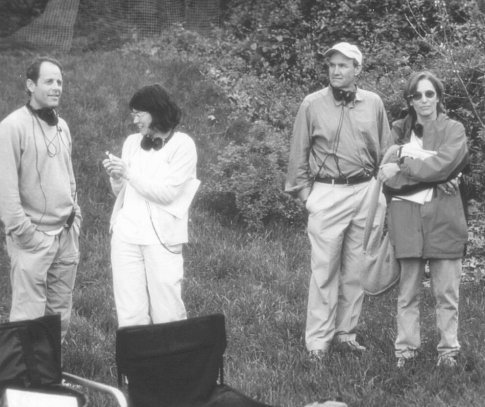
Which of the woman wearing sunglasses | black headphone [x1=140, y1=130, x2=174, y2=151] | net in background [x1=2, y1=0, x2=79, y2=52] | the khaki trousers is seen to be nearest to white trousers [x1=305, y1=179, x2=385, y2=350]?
the woman wearing sunglasses

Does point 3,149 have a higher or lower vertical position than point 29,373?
higher

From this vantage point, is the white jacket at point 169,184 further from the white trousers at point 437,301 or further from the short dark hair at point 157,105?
the white trousers at point 437,301

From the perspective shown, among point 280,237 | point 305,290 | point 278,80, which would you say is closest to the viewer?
point 305,290

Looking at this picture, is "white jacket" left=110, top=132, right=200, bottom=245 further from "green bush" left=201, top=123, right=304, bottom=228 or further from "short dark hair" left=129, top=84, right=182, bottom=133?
"green bush" left=201, top=123, right=304, bottom=228

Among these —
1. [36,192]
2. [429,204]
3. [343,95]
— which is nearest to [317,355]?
[429,204]

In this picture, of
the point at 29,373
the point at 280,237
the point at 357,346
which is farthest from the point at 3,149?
the point at 280,237

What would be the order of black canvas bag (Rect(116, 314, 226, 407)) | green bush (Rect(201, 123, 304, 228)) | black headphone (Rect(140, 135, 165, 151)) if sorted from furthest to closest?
green bush (Rect(201, 123, 304, 228)) → black headphone (Rect(140, 135, 165, 151)) → black canvas bag (Rect(116, 314, 226, 407))

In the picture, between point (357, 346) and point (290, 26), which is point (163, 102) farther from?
point (290, 26)

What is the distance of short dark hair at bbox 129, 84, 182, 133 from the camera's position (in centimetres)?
527

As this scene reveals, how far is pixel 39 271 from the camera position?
5.42 meters

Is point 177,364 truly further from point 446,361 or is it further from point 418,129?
point 418,129

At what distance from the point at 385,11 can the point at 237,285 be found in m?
7.61

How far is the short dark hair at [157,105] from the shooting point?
5266 mm

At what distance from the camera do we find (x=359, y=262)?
5.88 meters
